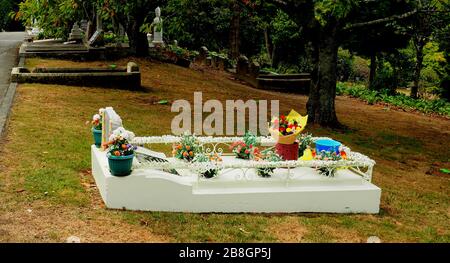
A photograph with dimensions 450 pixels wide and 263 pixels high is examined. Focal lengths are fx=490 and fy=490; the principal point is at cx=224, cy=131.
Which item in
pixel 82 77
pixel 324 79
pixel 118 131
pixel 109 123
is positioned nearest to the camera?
pixel 118 131

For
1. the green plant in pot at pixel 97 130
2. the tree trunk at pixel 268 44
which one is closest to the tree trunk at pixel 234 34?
the tree trunk at pixel 268 44

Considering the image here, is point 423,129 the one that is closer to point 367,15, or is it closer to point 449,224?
point 367,15

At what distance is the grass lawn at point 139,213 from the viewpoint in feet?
21.2

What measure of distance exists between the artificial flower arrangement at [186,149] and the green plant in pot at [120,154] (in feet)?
3.68

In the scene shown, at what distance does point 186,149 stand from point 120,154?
4.34 ft

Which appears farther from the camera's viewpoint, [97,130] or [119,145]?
[97,130]

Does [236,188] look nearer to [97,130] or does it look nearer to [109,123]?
[109,123]

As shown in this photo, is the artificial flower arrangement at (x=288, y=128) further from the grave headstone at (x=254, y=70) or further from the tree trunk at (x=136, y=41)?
the grave headstone at (x=254, y=70)

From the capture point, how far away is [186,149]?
26.3 ft

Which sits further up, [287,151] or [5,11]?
[5,11]

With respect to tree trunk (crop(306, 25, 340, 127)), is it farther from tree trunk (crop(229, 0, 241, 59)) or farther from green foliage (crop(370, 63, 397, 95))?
tree trunk (crop(229, 0, 241, 59))

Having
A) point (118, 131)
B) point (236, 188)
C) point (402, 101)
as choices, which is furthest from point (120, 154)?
point (402, 101)

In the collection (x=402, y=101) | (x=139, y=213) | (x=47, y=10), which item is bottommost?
(x=402, y=101)
